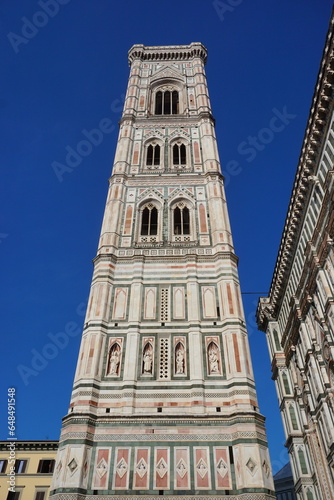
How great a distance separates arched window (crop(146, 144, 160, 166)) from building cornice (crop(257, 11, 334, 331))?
300 inches

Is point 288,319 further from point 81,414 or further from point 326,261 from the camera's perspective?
point 81,414

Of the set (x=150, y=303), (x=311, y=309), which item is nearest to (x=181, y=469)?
(x=150, y=303)

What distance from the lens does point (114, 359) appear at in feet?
42.4

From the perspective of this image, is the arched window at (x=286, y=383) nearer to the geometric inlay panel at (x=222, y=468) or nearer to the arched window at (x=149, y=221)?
the geometric inlay panel at (x=222, y=468)

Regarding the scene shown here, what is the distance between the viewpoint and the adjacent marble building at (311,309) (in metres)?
12.7

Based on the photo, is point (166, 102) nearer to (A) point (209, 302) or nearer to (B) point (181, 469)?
(A) point (209, 302)

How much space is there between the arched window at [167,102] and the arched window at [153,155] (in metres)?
4.24

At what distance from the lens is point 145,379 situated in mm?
12352

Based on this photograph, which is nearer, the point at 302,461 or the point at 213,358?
the point at 213,358

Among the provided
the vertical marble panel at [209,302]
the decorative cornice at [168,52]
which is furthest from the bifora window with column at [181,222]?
the decorative cornice at [168,52]

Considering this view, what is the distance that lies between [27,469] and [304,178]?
805 inches

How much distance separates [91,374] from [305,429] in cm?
828

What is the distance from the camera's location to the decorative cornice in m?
30.6

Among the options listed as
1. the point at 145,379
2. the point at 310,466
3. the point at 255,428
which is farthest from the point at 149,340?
the point at 310,466
